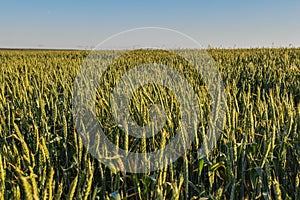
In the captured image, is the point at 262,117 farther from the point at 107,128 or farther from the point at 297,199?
the point at 107,128

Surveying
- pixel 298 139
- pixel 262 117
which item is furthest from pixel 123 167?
pixel 262 117

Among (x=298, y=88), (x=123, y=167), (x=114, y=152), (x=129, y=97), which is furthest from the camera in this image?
(x=298, y=88)

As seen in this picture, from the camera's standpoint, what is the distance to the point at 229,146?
121 centimetres

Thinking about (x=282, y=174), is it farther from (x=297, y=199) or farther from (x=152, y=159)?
(x=152, y=159)

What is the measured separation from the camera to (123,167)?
1182 mm

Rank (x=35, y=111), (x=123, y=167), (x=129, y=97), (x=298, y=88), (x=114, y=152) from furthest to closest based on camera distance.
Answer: (x=298, y=88) → (x=129, y=97) → (x=35, y=111) → (x=114, y=152) → (x=123, y=167)

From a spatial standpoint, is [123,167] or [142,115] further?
[142,115]

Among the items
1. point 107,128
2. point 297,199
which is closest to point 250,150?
point 297,199

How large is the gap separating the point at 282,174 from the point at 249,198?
0.17 metres

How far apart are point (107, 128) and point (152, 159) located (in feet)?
1.33

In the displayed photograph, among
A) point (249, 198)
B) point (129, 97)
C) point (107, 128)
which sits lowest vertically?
point (249, 198)

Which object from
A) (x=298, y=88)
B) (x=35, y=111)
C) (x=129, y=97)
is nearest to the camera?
(x=35, y=111)

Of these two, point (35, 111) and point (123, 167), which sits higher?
point (35, 111)

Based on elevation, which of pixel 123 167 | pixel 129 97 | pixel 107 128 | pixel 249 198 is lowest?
pixel 249 198
